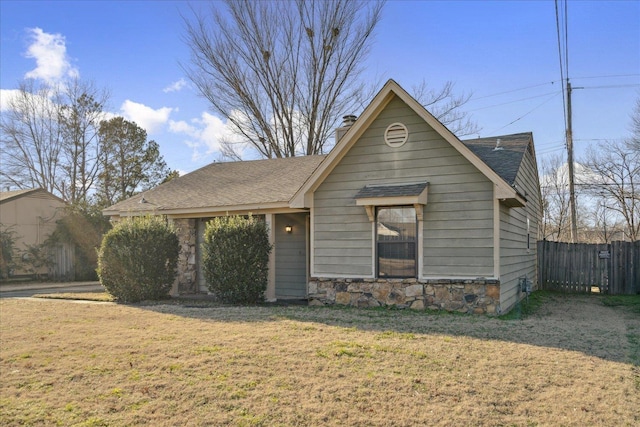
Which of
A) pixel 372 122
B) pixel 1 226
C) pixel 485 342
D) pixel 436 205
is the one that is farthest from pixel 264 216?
pixel 1 226

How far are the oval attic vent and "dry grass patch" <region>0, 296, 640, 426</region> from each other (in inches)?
140

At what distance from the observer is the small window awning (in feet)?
28.6

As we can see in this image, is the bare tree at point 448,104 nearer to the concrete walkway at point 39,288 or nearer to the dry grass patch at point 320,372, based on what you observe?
the dry grass patch at point 320,372

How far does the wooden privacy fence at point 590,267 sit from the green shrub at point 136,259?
36.1ft

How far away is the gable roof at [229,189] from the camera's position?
11.5m

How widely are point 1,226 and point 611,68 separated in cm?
2542

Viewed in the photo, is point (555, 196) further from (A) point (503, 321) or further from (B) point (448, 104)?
(A) point (503, 321)

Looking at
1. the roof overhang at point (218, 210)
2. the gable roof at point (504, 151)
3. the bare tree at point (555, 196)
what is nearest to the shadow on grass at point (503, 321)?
the roof overhang at point (218, 210)

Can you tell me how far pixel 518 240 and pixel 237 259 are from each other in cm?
651

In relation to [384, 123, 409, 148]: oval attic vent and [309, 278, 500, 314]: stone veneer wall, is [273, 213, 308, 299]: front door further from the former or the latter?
[384, 123, 409, 148]: oval attic vent

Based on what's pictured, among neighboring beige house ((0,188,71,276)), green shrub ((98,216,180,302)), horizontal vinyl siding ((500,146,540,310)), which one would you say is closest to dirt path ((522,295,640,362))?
horizontal vinyl siding ((500,146,540,310))

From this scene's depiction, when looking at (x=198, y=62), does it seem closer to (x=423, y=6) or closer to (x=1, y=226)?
(x=1, y=226)

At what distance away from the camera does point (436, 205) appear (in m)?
8.95

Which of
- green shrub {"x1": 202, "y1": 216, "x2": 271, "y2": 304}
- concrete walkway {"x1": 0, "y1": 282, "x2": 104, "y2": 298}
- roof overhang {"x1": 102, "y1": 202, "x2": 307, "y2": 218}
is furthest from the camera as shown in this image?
concrete walkway {"x1": 0, "y1": 282, "x2": 104, "y2": 298}
